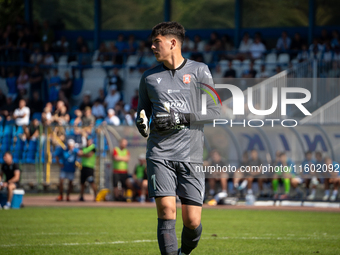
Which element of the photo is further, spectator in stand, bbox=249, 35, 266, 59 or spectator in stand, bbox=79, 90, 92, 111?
spectator in stand, bbox=249, 35, 266, 59

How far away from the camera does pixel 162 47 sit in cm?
548

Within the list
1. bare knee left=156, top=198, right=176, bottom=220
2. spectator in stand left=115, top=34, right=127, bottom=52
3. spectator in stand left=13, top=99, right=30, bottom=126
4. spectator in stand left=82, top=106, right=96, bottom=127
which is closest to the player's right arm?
bare knee left=156, top=198, right=176, bottom=220

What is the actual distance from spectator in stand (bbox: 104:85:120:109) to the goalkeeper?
1661cm

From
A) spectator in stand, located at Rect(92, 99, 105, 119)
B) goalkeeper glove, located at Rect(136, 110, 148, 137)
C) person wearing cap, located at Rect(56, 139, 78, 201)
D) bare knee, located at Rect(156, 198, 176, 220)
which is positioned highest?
spectator in stand, located at Rect(92, 99, 105, 119)

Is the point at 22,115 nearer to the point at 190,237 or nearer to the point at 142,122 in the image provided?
the point at 142,122

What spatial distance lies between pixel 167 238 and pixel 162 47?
6.09 feet

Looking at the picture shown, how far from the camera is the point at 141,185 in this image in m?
17.0

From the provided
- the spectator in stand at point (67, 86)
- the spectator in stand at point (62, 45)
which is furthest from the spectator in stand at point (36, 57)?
the spectator in stand at point (67, 86)

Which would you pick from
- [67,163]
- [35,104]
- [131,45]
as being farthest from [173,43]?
[131,45]

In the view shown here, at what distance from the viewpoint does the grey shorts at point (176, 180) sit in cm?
530

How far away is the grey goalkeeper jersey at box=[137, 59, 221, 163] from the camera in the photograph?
5.39 meters

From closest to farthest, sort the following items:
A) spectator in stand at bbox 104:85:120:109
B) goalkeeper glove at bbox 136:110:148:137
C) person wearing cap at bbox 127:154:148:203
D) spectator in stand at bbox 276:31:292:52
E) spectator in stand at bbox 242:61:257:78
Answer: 1. goalkeeper glove at bbox 136:110:148:137
2. person wearing cap at bbox 127:154:148:203
3. spectator in stand at bbox 242:61:257:78
4. spectator in stand at bbox 104:85:120:109
5. spectator in stand at bbox 276:31:292:52

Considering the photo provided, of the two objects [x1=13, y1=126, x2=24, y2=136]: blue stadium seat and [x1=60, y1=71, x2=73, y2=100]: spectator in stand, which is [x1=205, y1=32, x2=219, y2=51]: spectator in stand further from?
[x1=13, y1=126, x2=24, y2=136]: blue stadium seat

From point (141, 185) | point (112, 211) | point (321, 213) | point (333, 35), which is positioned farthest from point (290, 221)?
point (333, 35)
